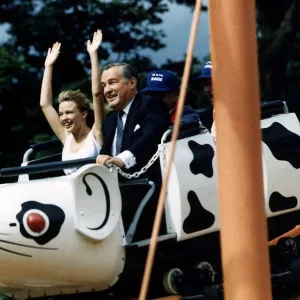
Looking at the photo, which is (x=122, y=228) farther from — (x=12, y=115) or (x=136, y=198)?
(x=12, y=115)

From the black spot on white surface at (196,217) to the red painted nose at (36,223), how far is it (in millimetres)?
815

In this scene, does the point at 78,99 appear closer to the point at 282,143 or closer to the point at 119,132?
the point at 119,132

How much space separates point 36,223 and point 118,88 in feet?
3.59

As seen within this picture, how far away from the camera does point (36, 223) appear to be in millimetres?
4789

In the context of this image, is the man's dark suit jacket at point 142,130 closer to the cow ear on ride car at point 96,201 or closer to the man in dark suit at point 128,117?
the man in dark suit at point 128,117

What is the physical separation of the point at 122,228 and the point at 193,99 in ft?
21.9

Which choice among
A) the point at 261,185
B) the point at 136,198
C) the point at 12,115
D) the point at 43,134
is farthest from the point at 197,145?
the point at 12,115

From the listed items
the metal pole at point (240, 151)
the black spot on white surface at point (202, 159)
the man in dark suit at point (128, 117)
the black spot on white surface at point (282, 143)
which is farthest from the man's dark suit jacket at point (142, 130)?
→ the metal pole at point (240, 151)

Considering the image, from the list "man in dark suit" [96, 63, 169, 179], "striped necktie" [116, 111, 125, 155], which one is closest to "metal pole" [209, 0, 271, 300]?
"man in dark suit" [96, 63, 169, 179]

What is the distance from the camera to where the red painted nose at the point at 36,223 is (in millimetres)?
4785

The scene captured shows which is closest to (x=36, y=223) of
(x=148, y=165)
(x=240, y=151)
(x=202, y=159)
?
(x=148, y=165)

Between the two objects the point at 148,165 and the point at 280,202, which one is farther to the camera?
the point at 280,202

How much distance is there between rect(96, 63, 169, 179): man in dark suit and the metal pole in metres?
1.87

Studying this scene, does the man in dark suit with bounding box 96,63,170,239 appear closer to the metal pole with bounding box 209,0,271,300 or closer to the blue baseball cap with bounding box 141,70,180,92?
the blue baseball cap with bounding box 141,70,180,92
